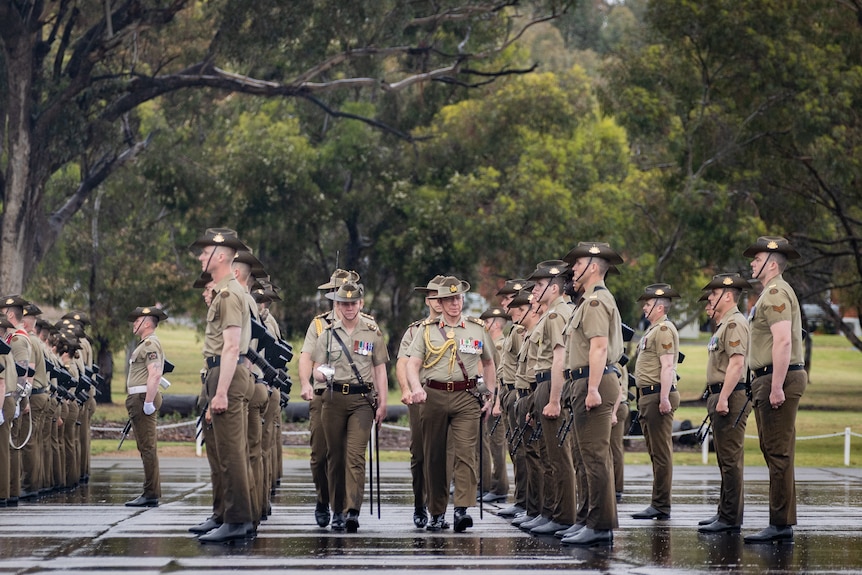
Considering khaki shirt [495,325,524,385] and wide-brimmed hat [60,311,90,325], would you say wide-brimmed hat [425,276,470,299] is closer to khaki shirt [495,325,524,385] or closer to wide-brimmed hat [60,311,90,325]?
khaki shirt [495,325,524,385]

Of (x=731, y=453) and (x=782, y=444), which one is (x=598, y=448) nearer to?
(x=782, y=444)

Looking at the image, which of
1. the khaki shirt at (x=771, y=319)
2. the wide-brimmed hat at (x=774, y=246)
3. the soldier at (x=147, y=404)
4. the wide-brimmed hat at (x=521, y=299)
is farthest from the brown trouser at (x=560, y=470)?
the soldier at (x=147, y=404)

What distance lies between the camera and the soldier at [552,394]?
12594 millimetres

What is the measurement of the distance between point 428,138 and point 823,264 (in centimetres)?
1142

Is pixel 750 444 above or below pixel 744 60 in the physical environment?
below

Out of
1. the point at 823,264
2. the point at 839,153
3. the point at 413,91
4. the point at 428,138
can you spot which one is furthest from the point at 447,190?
the point at 839,153

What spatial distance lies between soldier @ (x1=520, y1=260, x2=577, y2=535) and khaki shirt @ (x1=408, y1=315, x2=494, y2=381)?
2.10ft

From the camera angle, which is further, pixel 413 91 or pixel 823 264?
pixel 413 91


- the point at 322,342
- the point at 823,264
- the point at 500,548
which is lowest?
the point at 500,548

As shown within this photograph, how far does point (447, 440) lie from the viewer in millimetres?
13117

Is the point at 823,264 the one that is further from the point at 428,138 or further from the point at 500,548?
the point at 500,548

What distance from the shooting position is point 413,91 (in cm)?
4222

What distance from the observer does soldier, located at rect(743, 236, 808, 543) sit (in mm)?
11991

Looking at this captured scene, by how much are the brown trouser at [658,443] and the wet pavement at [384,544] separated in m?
0.37
